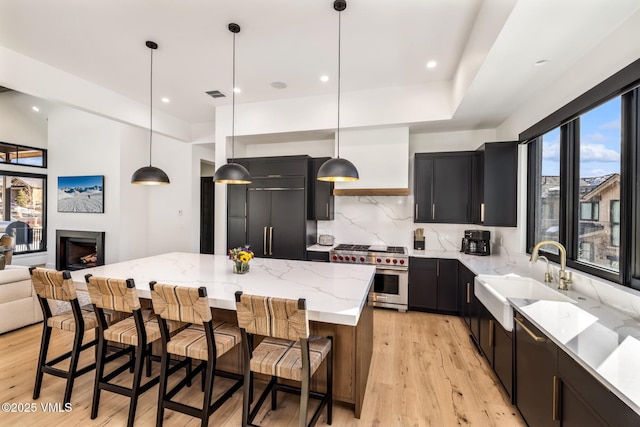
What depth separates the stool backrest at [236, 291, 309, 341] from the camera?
1511 millimetres

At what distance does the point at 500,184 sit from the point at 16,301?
19.2ft

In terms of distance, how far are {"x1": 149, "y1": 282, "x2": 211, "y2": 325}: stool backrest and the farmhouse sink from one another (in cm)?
202

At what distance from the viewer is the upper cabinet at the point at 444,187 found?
4.04m

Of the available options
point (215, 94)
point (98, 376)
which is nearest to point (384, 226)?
point (215, 94)

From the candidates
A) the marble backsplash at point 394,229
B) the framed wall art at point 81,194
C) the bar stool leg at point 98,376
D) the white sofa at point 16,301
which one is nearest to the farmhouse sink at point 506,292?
the marble backsplash at point 394,229

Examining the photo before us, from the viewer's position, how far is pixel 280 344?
1881mm

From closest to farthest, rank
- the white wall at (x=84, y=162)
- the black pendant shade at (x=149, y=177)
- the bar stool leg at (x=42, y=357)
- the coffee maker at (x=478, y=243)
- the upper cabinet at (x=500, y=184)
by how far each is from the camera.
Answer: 1. the bar stool leg at (x=42, y=357)
2. the black pendant shade at (x=149, y=177)
3. the upper cabinet at (x=500, y=184)
4. the coffee maker at (x=478, y=243)
5. the white wall at (x=84, y=162)

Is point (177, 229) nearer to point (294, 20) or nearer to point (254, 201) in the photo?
point (254, 201)

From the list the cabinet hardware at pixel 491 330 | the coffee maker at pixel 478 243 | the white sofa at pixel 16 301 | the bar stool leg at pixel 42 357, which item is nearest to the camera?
the bar stool leg at pixel 42 357

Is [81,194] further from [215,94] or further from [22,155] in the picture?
[215,94]

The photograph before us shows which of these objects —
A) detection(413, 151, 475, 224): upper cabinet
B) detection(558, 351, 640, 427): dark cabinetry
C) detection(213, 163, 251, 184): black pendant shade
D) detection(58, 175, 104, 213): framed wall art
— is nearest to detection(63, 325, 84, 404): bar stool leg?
detection(213, 163, 251, 184): black pendant shade

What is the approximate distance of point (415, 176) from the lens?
425 centimetres

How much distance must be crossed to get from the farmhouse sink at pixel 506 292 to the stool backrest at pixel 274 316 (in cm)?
147

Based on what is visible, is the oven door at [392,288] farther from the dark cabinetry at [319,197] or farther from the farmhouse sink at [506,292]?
the farmhouse sink at [506,292]
